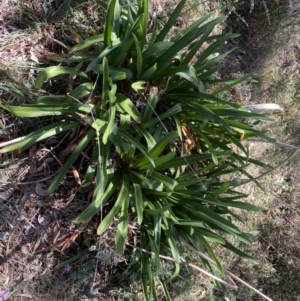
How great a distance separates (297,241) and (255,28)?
1.97 meters

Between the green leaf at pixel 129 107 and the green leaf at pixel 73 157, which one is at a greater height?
the green leaf at pixel 129 107

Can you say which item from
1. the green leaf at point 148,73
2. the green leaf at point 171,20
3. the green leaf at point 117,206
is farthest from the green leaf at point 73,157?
the green leaf at point 171,20

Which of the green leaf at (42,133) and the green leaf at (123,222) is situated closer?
the green leaf at (42,133)

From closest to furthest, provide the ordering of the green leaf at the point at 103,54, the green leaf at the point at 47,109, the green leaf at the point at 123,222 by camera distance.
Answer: the green leaf at the point at 47,109
the green leaf at the point at 103,54
the green leaf at the point at 123,222

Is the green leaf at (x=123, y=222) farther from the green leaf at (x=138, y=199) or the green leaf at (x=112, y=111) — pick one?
the green leaf at (x=112, y=111)

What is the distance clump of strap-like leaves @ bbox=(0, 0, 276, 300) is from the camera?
2078 mm

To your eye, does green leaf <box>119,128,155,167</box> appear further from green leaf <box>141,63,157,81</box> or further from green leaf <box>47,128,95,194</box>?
green leaf <box>141,63,157,81</box>

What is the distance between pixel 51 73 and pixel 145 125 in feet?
1.98

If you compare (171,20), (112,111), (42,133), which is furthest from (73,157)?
(171,20)

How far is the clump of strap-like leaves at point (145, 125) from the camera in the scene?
6.82 feet

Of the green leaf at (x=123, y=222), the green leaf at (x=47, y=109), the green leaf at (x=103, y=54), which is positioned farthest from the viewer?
the green leaf at (x=123, y=222)

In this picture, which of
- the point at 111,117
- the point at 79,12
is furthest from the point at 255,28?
the point at 111,117

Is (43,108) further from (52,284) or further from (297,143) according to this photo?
(297,143)

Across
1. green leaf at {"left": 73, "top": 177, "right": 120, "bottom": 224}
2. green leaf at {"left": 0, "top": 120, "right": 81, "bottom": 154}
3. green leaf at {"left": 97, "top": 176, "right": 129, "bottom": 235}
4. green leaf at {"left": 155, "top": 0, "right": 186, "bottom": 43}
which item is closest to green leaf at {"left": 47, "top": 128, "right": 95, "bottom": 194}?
green leaf at {"left": 0, "top": 120, "right": 81, "bottom": 154}
